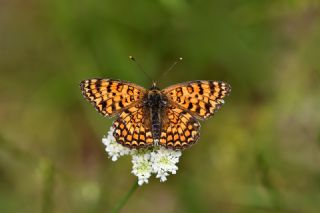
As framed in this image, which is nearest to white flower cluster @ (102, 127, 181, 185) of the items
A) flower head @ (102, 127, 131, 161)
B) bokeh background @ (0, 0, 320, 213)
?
Answer: flower head @ (102, 127, 131, 161)

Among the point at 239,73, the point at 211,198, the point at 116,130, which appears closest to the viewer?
the point at 116,130

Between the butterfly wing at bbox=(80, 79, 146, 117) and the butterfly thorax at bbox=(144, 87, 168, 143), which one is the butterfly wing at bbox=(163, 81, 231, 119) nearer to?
the butterfly thorax at bbox=(144, 87, 168, 143)

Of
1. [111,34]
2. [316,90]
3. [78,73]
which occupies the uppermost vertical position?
[316,90]

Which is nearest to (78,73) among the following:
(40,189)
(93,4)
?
(93,4)

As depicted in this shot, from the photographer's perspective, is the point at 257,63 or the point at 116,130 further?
the point at 257,63

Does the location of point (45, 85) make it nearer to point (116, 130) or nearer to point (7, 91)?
point (7, 91)

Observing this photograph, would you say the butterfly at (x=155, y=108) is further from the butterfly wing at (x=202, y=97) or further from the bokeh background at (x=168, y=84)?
the bokeh background at (x=168, y=84)

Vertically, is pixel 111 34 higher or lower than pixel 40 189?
higher
